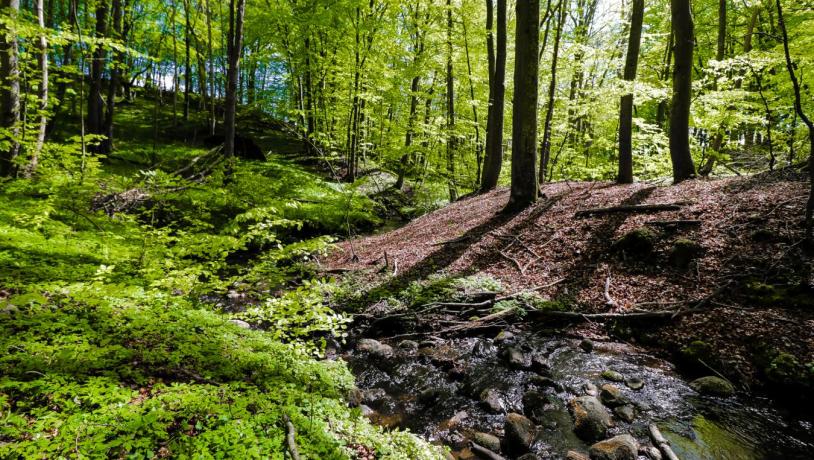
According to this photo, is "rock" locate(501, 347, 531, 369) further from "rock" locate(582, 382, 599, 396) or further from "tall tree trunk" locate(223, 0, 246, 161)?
"tall tree trunk" locate(223, 0, 246, 161)

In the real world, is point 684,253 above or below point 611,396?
above

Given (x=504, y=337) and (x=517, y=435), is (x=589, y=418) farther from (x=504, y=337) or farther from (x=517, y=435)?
(x=504, y=337)

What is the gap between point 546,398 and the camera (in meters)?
4.66

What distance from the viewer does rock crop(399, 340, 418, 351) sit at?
6.22 metres

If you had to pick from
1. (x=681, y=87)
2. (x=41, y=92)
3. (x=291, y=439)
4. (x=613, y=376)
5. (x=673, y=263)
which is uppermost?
(x=681, y=87)

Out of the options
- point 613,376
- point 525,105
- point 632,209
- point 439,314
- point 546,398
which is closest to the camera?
point 546,398

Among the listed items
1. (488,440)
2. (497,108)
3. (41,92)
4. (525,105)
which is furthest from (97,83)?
(488,440)

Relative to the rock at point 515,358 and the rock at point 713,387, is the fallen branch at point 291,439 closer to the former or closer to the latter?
the rock at point 515,358

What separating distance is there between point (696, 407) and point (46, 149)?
10649mm

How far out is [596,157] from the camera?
793 inches

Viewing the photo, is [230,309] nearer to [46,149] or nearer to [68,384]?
[46,149]

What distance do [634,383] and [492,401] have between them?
181cm

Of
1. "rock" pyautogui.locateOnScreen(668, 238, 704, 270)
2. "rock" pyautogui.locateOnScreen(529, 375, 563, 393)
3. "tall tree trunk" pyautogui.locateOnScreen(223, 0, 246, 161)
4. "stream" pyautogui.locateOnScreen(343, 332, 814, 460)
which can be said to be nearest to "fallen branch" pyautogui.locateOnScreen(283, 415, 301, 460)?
"stream" pyautogui.locateOnScreen(343, 332, 814, 460)

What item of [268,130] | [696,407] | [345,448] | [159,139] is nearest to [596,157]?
[696,407]
